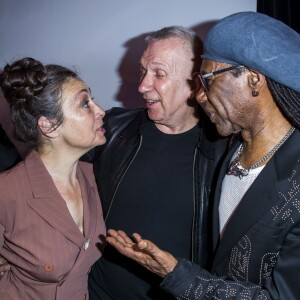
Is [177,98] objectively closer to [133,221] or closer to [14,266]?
[133,221]

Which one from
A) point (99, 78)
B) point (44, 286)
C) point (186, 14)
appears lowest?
point (44, 286)

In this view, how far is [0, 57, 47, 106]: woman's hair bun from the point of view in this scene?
1.56 metres

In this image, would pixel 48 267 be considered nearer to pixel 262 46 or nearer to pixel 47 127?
pixel 47 127

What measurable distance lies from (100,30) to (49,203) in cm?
158

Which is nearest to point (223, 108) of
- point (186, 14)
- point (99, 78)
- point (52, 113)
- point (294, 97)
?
point (294, 97)

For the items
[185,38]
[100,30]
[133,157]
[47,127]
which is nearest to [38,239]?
[47,127]

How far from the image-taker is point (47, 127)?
163 centimetres

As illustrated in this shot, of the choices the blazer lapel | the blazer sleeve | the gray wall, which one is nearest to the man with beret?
the blazer sleeve

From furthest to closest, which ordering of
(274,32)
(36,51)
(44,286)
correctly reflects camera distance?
1. (36,51)
2. (44,286)
3. (274,32)

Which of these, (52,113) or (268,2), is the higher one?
(268,2)

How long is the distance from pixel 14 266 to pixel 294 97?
1307 mm

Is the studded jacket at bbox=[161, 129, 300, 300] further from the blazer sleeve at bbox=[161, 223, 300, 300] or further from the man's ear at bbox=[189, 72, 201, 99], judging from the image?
the man's ear at bbox=[189, 72, 201, 99]

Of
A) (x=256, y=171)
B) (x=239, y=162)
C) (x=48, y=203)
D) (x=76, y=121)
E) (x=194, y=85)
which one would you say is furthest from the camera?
(x=194, y=85)

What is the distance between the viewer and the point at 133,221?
5.71ft
